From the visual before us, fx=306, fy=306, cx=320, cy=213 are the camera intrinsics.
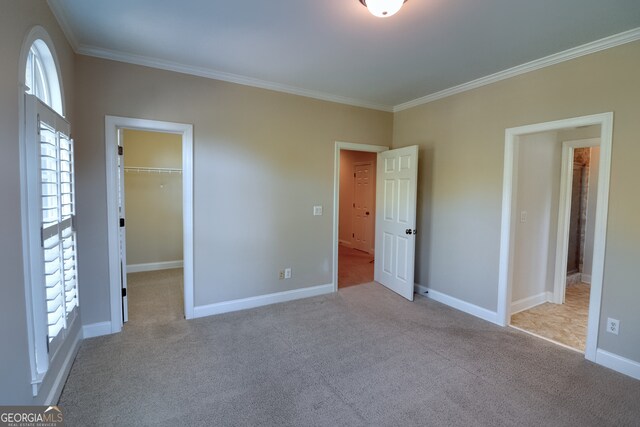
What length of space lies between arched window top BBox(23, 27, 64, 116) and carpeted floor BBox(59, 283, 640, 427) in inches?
81.2

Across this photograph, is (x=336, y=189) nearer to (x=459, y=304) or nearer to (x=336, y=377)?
(x=459, y=304)

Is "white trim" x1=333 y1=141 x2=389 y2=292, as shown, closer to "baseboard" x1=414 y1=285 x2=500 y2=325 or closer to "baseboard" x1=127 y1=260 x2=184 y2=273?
"baseboard" x1=414 y1=285 x2=500 y2=325

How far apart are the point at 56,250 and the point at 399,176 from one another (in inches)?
145

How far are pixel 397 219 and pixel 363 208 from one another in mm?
3046

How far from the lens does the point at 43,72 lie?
7.18ft

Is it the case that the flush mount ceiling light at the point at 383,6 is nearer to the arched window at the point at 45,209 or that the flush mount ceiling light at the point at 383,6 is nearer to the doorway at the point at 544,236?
the arched window at the point at 45,209

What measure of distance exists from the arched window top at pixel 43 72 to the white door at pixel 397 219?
3.57 m

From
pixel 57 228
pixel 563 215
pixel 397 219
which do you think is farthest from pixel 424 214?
pixel 57 228

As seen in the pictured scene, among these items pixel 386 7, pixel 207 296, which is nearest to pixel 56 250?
pixel 207 296

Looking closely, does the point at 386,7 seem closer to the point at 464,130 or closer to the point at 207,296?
the point at 464,130

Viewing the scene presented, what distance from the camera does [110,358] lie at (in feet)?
8.48

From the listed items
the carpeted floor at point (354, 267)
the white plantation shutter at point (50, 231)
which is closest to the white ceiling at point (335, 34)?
the white plantation shutter at point (50, 231)

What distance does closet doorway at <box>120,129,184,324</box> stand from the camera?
5004mm

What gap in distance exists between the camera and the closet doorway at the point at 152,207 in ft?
16.4
